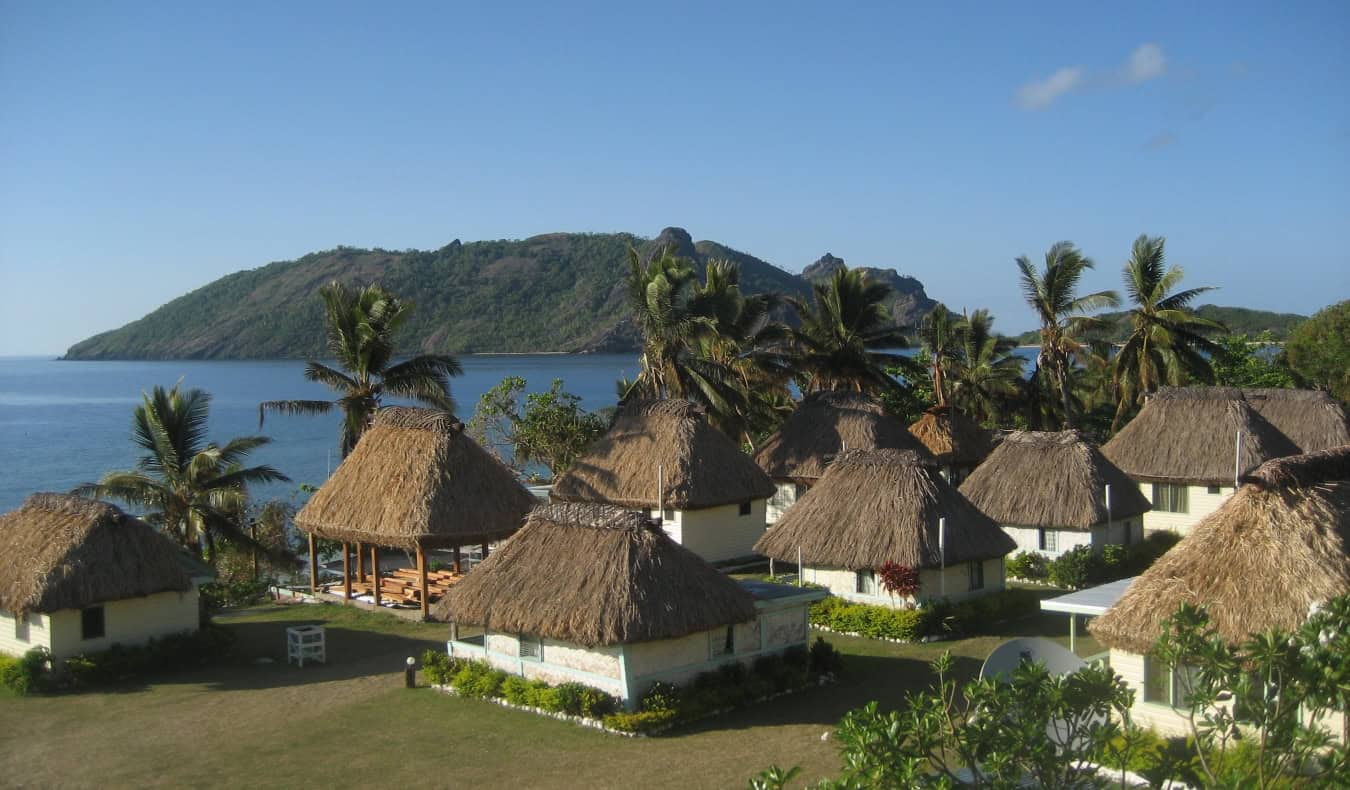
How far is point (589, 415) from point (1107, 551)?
62.2 ft

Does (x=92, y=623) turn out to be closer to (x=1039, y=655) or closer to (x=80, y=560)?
(x=80, y=560)

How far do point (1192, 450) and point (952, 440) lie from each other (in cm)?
855

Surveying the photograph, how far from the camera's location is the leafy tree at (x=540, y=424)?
39625 mm

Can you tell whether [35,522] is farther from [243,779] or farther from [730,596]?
[730,596]

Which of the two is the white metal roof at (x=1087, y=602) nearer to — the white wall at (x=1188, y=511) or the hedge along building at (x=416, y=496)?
the hedge along building at (x=416, y=496)

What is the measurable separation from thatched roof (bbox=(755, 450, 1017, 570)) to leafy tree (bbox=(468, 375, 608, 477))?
49.1 ft

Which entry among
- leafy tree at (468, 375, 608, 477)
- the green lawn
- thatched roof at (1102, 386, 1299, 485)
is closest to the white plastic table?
the green lawn

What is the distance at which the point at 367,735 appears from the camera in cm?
1739

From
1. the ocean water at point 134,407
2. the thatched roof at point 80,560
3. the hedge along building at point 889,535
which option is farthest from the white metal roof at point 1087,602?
the ocean water at point 134,407

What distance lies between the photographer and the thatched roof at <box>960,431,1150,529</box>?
94.2 ft

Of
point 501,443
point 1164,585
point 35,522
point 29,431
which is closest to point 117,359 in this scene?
point 29,431

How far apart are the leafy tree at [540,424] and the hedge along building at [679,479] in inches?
303

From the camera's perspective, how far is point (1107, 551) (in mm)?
28219

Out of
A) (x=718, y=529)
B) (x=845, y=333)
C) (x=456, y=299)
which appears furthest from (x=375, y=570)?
(x=456, y=299)
